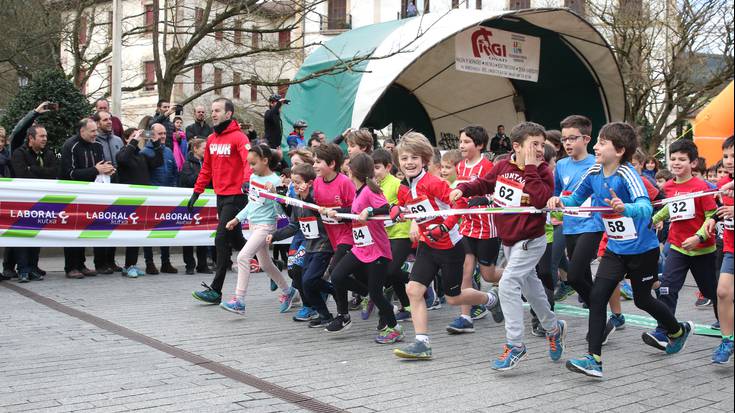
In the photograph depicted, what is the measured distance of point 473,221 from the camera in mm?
7883

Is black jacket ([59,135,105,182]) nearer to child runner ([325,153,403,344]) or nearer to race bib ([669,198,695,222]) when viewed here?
child runner ([325,153,403,344])

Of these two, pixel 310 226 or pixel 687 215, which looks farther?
pixel 310 226

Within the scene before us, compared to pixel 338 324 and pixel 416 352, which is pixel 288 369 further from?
pixel 338 324

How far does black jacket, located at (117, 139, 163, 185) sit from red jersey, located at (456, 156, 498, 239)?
5493mm

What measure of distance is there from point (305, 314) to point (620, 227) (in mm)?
3473

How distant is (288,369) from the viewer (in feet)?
20.1

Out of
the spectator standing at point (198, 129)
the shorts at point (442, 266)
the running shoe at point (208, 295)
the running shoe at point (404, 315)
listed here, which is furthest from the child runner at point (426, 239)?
the spectator standing at point (198, 129)

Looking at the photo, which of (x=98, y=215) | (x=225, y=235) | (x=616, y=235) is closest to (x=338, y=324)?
(x=225, y=235)

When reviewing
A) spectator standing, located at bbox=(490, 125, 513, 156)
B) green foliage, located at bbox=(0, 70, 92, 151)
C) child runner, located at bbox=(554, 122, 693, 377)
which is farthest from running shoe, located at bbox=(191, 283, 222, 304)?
spectator standing, located at bbox=(490, 125, 513, 156)

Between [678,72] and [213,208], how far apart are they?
20766 mm

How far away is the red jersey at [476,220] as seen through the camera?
308 inches

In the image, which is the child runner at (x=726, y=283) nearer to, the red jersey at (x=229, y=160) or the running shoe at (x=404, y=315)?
the running shoe at (x=404, y=315)

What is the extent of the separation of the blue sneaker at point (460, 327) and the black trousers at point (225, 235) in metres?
2.57

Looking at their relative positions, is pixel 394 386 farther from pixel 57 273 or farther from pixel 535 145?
pixel 57 273
